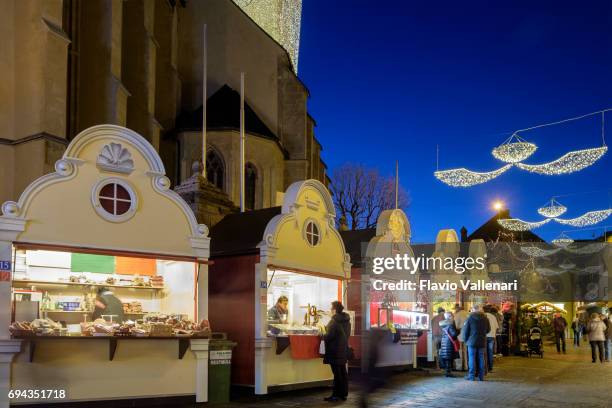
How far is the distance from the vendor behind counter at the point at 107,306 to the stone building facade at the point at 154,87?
5949 millimetres

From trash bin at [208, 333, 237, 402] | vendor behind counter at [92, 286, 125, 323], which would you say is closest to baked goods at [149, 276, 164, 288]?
vendor behind counter at [92, 286, 125, 323]

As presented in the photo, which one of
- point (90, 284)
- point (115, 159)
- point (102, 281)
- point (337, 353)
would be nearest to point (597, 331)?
point (337, 353)

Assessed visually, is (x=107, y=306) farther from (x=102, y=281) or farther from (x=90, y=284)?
(x=102, y=281)

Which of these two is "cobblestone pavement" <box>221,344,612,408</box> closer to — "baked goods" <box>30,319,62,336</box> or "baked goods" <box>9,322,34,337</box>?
"baked goods" <box>30,319,62,336</box>

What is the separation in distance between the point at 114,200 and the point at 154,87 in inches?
743

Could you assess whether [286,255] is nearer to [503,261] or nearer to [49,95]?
[49,95]

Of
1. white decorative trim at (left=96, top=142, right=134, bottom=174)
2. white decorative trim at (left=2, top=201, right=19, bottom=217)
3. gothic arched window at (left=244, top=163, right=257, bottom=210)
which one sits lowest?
white decorative trim at (left=2, top=201, right=19, bottom=217)

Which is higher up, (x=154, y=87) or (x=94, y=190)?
(x=154, y=87)

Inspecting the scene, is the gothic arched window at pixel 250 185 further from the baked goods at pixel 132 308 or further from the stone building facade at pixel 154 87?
the baked goods at pixel 132 308

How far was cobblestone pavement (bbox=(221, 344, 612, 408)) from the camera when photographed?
1240 cm

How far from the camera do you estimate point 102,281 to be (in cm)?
1259

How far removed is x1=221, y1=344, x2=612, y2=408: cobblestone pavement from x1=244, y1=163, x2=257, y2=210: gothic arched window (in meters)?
15.0

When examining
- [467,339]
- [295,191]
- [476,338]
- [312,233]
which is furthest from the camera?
[467,339]

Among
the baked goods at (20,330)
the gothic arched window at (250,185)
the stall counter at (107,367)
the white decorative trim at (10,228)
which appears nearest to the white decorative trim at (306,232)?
the stall counter at (107,367)
